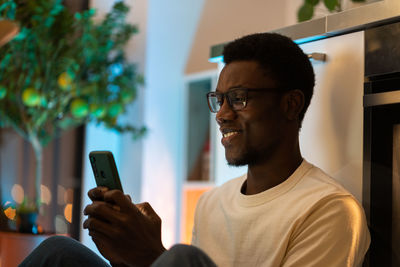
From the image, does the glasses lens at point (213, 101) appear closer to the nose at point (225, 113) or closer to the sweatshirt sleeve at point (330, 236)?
the nose at point (225, 113)

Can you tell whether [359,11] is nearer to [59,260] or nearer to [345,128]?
[345,128]

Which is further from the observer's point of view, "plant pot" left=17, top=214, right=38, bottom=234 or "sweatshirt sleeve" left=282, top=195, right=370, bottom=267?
"plant pot" left=17, top=214, right=38, bottom=234

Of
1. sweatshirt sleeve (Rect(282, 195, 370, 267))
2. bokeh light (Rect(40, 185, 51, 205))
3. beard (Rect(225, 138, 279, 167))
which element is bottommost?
bokeh light (Rect(40, 185, 51, 205))

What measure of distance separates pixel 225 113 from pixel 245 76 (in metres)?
0.09

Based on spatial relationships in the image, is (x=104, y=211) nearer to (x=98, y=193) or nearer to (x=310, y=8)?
(x=98, y=193)

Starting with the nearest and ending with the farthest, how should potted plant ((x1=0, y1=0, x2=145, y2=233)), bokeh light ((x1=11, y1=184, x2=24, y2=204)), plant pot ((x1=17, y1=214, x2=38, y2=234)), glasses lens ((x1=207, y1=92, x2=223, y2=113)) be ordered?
glasses lens ((x1=207, y1=92, x2=223, y2=113))
plant pot ((x1=17, y1=214, x2=38, y2=234))
potted plant ((x1=0, y1=0, x2=145, y2=233))
bokeh light ((x1=11, y1=184, x2=24, y2=204))

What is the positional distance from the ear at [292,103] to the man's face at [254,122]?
0.05ft

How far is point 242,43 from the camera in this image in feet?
4.32

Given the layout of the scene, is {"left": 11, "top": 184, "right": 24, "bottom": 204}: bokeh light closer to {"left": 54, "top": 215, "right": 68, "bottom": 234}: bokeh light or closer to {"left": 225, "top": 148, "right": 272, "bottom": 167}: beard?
{"left": 54, "top": 215, "right": 68, "bottom": 234}: bokeh light

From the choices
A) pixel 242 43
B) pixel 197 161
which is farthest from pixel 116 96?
pixel 242 43

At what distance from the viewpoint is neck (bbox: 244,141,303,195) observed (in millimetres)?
1257

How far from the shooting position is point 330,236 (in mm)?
1067

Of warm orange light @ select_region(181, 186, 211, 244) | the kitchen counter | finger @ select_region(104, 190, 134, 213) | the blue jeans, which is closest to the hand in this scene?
finger @ select_region(104, 190, 134, 213)

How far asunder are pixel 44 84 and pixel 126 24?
2.13 feet
